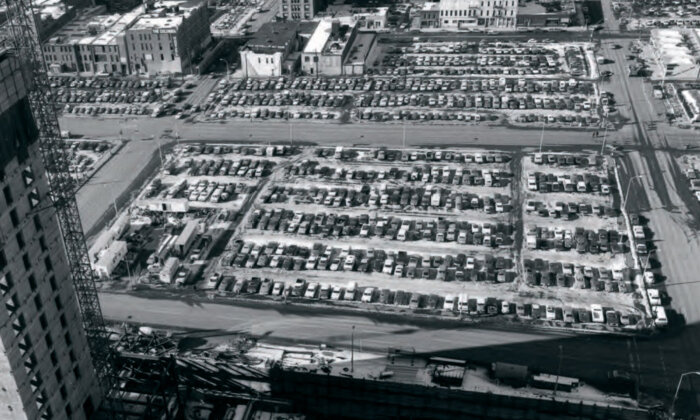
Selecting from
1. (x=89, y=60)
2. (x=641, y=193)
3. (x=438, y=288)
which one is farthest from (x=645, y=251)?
(x=89, y=60)

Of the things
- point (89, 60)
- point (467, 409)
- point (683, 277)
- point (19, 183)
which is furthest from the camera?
point (89, 60)

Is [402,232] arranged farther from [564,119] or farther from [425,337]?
[564,119]

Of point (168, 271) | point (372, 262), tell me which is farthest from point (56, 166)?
point (372, 262)

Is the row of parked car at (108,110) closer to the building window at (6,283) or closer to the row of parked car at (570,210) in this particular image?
the row of parked car at (570,210)

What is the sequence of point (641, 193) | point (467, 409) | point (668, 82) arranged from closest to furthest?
point (467, 409), point (641, 193), point (668, 82)

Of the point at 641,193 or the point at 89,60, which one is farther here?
the point at 89,60

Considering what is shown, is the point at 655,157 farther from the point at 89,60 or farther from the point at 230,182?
the point at 89,60

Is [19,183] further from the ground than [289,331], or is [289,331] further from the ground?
[19,183]

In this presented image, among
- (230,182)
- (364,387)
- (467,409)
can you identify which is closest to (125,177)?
(230,182)
